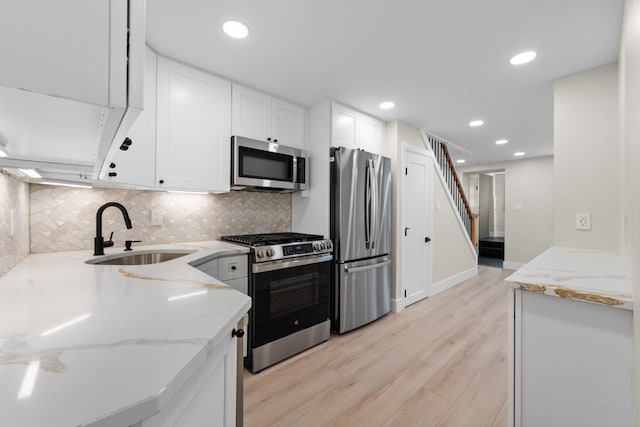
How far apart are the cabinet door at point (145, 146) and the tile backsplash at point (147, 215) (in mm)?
385

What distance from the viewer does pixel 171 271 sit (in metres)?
1.30

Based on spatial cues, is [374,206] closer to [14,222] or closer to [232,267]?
[232,267]

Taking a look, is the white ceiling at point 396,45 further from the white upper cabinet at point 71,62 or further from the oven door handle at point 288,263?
the oven door handle at point 288,263

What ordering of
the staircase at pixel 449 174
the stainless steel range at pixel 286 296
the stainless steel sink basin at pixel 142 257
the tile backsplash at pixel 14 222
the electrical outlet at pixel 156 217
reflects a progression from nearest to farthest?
1. the tile backsplash at pixel 14 222
2. the stainless steel sink basin at pixel 142 257
3. the stainless steel range at pixel 286 296
4. the electrical outlet at pixel 156 217
5. the staircase at pixel 449 174

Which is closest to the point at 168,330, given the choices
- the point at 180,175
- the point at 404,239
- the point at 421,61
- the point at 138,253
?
the point at 138,253

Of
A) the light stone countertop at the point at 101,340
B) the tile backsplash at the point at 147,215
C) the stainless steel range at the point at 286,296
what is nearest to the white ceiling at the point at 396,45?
the tile backsplash at the point at 147,215

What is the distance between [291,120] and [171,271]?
6.61 feet

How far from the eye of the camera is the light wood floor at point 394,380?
A: 5.36 ft

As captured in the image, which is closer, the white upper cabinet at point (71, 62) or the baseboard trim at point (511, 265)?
the white upper cabinet at point (71, 62)

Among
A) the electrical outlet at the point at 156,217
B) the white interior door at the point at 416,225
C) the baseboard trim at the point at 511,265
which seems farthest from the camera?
the baseboard trim at the point at 511,265

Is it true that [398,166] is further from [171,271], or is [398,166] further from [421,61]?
[171,271]

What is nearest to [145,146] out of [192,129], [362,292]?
[192,129]

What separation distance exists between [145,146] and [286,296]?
1.52 metres

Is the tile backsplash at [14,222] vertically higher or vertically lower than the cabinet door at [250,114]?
lower
